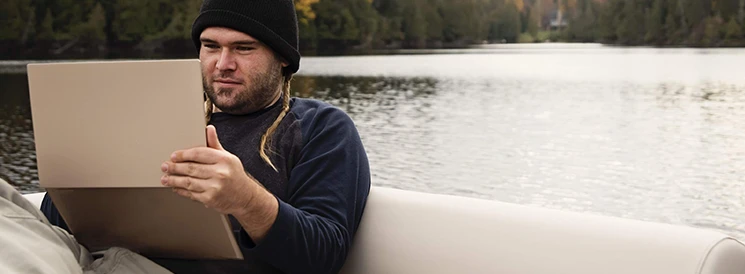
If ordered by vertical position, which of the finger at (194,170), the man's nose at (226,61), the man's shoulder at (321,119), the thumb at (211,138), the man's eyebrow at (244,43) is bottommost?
the man's shoulder at (321,119)

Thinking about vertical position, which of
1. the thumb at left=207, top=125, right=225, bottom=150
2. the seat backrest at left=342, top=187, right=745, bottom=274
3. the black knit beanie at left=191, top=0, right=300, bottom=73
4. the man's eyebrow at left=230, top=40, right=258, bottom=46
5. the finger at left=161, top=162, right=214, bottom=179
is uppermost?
the black knit beanie at left=191, top=0, right=300, bottom=73

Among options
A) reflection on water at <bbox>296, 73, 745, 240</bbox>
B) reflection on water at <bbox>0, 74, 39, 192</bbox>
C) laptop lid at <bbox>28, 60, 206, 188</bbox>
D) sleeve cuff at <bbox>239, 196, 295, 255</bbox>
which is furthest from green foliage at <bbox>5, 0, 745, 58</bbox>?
laptop lid at <bbox>28, 60, 206, 188</bbox>

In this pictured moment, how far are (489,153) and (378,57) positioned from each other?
34423 mm

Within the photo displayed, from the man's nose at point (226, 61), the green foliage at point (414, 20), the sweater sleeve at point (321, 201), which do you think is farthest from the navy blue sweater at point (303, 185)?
the green foliage at point (414, 20)

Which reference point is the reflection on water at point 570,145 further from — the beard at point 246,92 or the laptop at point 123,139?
the laptop at point 123,139

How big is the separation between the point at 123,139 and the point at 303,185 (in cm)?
37

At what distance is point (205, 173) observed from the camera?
116cm

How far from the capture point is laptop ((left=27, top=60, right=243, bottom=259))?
1.19 m

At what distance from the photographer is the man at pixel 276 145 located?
139cm

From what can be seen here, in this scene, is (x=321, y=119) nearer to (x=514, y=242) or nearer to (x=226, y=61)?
(x=226, y=61)

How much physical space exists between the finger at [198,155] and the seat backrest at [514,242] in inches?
19.1

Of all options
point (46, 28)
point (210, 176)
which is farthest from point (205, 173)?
point (46, 28)

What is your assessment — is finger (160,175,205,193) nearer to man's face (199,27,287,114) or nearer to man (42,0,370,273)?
man (42,0,370,273)

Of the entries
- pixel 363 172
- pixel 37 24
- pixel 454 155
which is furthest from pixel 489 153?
pixel 37 24
